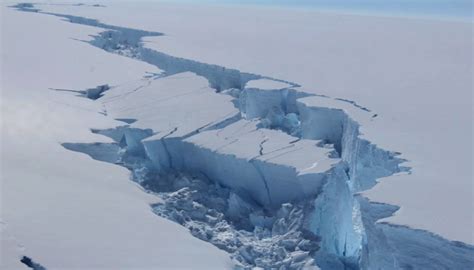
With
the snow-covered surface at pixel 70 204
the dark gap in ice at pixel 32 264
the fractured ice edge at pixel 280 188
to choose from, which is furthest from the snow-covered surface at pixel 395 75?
the dark gap in ice at pixel 32 264

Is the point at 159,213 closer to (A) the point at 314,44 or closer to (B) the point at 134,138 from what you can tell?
(B) the point at 134,138

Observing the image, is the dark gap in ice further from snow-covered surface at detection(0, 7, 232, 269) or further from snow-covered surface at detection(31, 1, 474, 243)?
snow-covered surface at detection(31, 1, 474, 243)

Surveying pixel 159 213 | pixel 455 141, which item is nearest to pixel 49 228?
pixel 159 213

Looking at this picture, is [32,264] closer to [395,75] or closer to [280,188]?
[280,188]

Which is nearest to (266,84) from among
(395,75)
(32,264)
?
(395,75)

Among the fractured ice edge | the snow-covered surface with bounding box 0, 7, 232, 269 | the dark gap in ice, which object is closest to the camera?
the dark gap in ice

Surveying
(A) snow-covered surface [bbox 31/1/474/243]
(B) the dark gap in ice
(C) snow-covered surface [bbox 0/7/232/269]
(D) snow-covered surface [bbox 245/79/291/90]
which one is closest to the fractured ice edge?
(A) snow-covered surface [bbox 31/1/474/243]

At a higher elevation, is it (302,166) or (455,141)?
(455,141)
